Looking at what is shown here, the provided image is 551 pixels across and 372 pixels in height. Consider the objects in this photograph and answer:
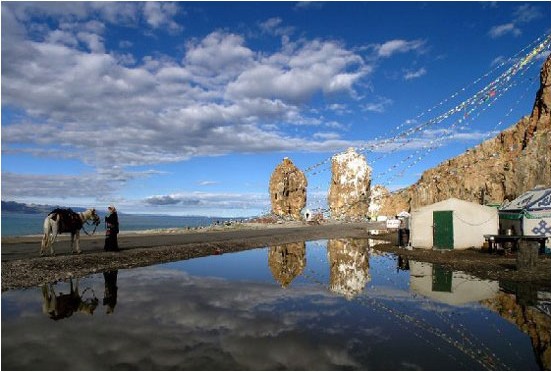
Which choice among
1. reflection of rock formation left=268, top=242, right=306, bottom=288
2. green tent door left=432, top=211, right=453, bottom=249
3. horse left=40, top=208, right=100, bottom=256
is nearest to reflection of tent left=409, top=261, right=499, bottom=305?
reflection of rock formation left=268, top=242, right=306, bottom=288

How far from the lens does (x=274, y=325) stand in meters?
9.69

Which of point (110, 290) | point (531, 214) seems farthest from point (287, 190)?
point (110, 290)

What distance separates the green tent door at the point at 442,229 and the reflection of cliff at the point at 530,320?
1668 cm

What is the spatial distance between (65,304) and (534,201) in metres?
29.3

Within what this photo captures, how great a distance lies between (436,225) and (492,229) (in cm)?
376

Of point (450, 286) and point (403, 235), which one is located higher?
point (403, 235)

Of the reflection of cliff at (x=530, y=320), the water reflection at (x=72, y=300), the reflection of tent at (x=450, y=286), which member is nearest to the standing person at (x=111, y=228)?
the water reflection at (x=72, y=300)

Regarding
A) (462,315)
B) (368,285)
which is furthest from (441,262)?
(462,315)

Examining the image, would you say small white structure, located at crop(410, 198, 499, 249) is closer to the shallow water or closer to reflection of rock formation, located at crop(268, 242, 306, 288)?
reflection of rock formation, located at crop(268, 242, 306, 288)

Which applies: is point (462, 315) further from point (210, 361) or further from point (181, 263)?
point (181, 263)

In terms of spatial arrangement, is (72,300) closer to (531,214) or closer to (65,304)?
(65,304)

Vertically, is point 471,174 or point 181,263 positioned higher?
point 471,174

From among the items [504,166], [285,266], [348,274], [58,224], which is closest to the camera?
[348,274]

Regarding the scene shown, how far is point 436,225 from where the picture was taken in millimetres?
29859
